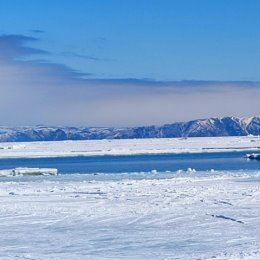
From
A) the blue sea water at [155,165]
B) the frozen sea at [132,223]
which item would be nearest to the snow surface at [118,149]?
the blue sea water at [155,165]

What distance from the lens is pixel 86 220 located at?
1364 centimetres

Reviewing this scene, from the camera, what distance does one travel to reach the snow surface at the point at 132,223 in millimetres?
10195

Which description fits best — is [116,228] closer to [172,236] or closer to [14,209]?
[172,236]

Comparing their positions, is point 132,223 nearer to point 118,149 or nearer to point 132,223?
point 132,223

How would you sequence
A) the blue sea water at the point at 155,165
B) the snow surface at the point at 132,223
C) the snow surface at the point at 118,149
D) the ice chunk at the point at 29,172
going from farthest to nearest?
the snow surface at the point at 118,149 < the blue sea water at the point at 155,165 < the ice chunk at the point at 29,172 < the snow surface at the point at 132,223

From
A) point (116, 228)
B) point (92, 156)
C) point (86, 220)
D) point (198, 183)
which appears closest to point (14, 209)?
point (86, 220)

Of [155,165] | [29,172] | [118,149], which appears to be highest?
[29,172]

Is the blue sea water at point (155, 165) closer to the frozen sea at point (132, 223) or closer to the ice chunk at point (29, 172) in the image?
the ice chunk at point (29, 172)

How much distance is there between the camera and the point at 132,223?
1304 cm

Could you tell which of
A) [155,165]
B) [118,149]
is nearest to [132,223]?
[155,165]

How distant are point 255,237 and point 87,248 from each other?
109 inches

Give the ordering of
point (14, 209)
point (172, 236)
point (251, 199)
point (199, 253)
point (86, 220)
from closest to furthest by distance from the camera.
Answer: point (199, 253) → point (172, 236) → point (86, 220) → point (14, 209) → point (251, 199)

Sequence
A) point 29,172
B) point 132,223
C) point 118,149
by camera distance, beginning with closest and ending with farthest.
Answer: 1. point 132,223
2. point 29,172
3. point 118,149

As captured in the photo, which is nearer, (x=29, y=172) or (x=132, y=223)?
(x=132, y=223)
